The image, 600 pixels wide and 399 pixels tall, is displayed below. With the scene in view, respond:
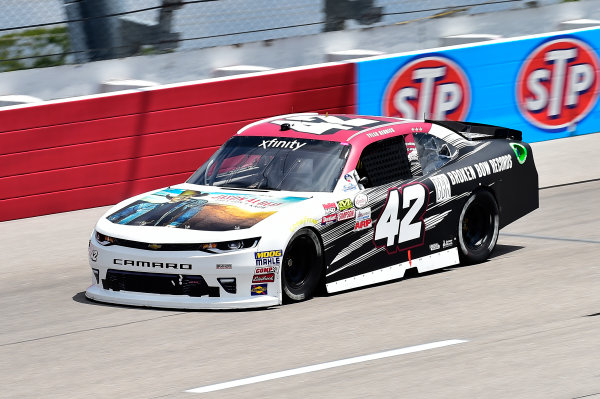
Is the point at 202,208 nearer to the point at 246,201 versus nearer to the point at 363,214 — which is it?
the point at 246,201

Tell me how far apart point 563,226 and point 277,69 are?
456 cm

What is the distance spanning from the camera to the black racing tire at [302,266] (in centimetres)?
845

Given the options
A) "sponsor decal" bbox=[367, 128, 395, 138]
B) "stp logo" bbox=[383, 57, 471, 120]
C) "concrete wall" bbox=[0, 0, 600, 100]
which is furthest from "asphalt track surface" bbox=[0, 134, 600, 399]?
"stp logo" bbox=[383, 57, 471, 120]

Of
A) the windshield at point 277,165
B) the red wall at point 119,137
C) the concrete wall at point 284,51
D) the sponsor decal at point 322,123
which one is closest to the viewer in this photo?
the windshield at point 277,165

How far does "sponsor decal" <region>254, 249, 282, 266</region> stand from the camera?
8.16 m

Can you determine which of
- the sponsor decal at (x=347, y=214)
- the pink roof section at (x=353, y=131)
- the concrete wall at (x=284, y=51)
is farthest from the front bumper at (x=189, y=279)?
the concrete wall at (x=284, y=51)

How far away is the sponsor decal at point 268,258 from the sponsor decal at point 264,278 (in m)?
0.08

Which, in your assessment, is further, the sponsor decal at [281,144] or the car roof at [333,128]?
the car roof at [333,128]

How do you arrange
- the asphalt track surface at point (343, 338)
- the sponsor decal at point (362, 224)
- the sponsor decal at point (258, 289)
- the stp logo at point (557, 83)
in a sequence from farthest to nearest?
the stp logo at point (557, 83) → the sponsor decal at point (362, 224) → the sponsor decal at point (258, 289) → the asphalt track surface at point (343, 338)

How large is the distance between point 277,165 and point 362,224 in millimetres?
873

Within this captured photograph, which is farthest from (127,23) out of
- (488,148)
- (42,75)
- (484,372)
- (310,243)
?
(484,372)

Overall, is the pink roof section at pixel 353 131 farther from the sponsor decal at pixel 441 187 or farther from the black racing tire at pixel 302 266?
the black racing tire at pixel 302 266

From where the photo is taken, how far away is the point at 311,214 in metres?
8.55

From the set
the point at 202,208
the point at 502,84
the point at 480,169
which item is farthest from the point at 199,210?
the point at 502,84
